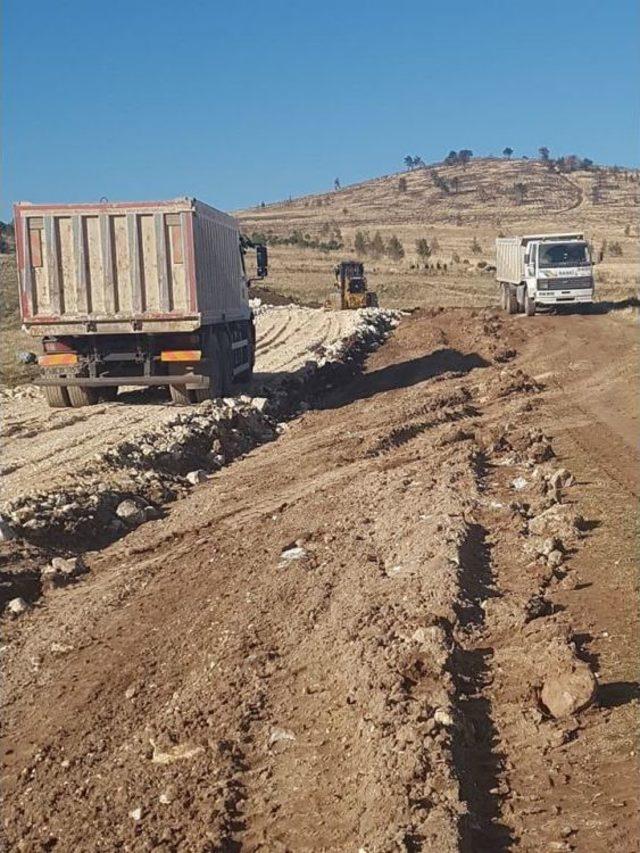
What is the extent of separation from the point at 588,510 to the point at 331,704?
4237mm

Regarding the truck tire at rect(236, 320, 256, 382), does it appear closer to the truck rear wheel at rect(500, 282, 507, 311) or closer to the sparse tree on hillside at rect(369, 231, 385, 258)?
the truck rear wheel at rect(500, 282, 507, 311)

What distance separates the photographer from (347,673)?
591cm

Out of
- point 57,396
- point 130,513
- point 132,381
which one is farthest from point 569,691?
point 57,396

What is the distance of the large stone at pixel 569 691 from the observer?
210 inches

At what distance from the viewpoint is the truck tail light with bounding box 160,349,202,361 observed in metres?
16.4

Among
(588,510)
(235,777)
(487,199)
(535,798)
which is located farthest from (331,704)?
(487,199)

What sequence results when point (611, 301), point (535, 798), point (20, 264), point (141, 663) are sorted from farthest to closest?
point (611, 301), point (20, 264), point (141, 663), point (535, 798)

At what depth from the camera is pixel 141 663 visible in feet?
21.1

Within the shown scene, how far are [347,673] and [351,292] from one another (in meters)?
41.7

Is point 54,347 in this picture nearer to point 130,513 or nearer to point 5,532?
point 130,513

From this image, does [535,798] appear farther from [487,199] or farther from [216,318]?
[487,199]

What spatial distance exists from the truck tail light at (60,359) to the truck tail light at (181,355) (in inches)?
54.3

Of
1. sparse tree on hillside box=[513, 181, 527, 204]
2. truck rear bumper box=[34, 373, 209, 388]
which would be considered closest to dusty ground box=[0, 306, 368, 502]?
truck rear bumper box=[34, 373, 209, 388]

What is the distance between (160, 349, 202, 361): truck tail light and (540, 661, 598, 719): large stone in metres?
11.5
